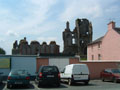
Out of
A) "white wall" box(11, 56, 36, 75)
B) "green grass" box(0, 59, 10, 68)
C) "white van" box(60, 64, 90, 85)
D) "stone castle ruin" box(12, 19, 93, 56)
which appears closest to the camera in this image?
"white van" box(60, 64, 90, 85)

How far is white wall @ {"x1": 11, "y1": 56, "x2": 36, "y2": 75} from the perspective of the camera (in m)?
27.3

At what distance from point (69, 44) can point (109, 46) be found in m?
34.3

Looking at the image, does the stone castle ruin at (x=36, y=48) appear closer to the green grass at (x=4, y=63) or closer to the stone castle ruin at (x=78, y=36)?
the stone castle ruin at (x=78, y=36)

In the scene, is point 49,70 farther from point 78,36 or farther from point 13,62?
point 78,36

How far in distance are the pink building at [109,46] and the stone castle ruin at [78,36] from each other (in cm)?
2484

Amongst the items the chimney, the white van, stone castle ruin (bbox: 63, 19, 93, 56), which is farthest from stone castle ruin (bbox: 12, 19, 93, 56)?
the white van

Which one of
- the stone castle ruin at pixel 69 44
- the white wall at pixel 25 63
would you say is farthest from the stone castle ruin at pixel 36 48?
the white wall at pixel 25 63

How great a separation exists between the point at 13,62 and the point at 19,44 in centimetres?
5161

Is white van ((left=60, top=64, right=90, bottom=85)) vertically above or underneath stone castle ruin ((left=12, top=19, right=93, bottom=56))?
underneath

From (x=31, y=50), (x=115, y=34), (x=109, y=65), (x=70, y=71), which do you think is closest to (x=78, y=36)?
(x=31, y=50)

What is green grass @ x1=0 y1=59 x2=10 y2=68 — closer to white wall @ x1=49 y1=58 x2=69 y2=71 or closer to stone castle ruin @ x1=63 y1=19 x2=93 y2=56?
white wall @ x1=49 y1=58 x2=69 y2=71

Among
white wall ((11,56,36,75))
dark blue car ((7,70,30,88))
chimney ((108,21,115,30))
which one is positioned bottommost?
dark blue car ((7,70,30,88))

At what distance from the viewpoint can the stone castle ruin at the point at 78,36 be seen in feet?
247

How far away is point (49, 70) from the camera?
57.4 feet
